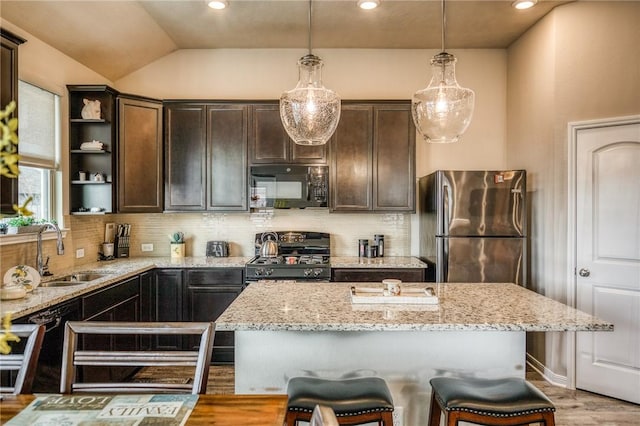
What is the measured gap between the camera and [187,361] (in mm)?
1528

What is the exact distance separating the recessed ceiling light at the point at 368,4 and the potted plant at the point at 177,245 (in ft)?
9.05

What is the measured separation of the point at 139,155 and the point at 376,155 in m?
2.24

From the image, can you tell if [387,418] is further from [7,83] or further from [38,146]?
[38,146]

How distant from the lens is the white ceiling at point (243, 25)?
A: 3260mm

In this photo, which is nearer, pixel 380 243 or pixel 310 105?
pixel 310 105

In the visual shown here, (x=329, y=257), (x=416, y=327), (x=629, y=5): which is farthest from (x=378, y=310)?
(x=629, y=5)

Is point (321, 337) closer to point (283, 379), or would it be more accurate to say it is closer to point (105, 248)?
point (283, 379)

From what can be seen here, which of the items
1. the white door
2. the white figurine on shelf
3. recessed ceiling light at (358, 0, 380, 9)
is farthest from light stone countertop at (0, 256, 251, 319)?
the white door

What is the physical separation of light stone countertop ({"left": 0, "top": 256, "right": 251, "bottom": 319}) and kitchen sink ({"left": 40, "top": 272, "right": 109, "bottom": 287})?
0.11 ft

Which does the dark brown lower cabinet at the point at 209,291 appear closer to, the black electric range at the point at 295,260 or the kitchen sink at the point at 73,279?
the black electric range at the point at 295,260

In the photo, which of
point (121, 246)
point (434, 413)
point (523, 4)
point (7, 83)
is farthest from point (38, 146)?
point (523, 4)

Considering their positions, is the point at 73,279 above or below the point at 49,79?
below

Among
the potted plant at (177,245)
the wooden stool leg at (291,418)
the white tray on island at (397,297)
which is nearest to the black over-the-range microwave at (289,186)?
the potted plant at (177,245)

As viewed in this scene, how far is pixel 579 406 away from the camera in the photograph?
3037mm
